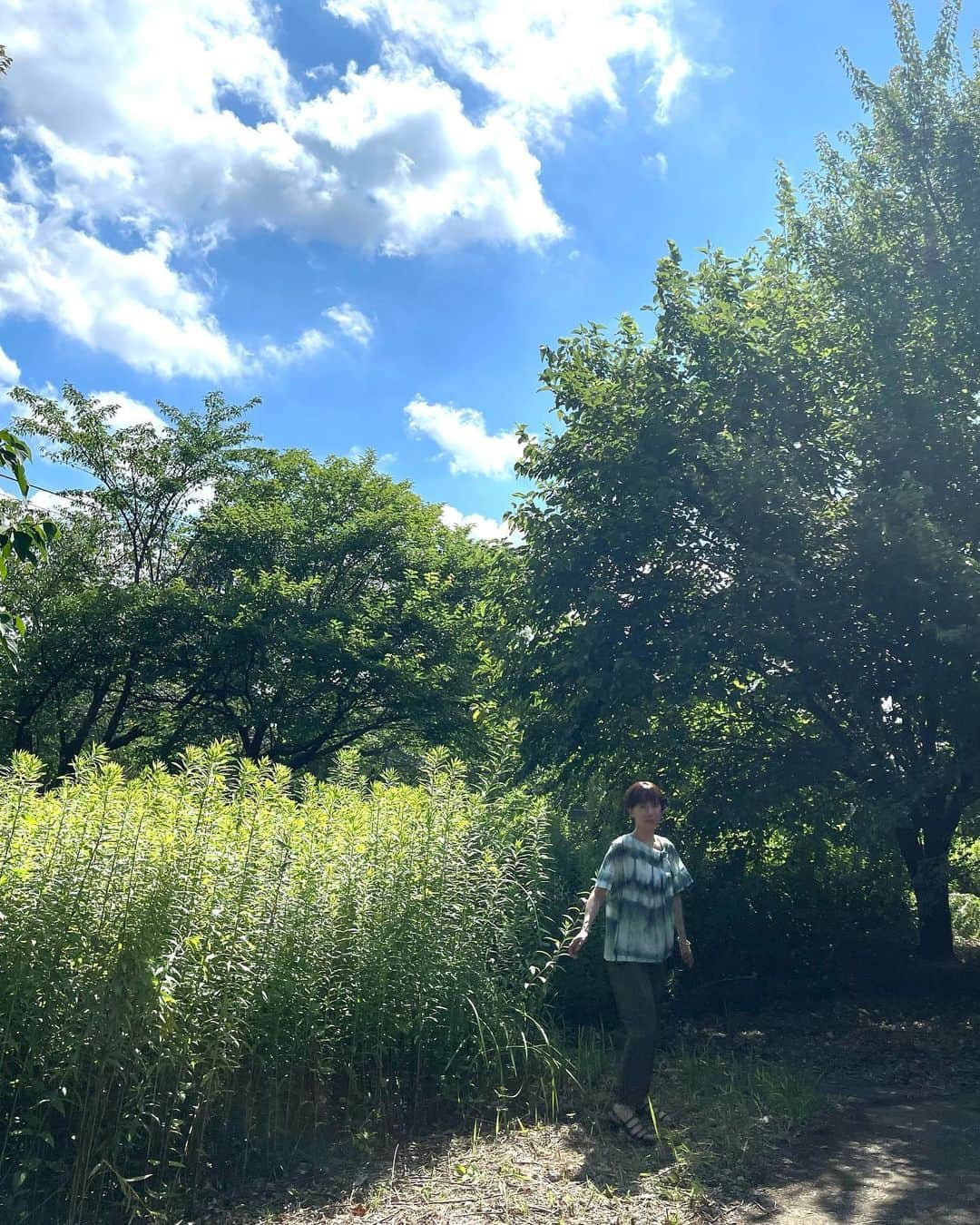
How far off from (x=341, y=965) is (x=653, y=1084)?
2.53 metres

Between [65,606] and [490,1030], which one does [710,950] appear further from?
[65,606]

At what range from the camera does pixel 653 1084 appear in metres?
6.60

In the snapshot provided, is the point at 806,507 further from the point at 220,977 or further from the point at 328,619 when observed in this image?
the point at 328,619

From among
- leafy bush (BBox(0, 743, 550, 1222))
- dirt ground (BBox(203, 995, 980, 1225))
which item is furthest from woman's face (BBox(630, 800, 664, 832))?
dirt ground (BBox(203, 995, 980, 1225))

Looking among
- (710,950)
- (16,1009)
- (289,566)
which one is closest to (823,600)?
(710,950)

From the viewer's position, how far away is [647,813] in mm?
5691

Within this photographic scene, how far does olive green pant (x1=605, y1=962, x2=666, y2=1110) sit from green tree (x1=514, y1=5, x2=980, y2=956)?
3450 mm

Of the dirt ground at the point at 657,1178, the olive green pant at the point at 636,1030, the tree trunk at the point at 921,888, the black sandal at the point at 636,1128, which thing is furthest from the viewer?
the tree trunk at the point at 921,888

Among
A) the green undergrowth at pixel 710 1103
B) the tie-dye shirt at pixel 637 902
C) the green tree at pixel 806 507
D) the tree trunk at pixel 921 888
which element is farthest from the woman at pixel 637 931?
the tree trunk at pixel 921 888

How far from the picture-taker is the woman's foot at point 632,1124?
541cm

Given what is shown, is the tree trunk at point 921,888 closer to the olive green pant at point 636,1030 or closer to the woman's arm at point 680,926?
the woman's arm at point 680,926

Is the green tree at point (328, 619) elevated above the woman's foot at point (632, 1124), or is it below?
above

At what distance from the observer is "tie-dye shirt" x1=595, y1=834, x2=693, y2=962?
5656mm

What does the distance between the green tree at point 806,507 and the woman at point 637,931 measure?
3241 millimetres
